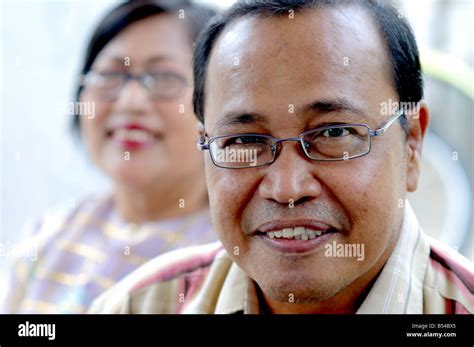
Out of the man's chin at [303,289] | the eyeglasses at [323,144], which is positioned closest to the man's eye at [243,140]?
the eyeglasses at [323,144]

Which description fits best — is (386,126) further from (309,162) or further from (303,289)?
(303,289)

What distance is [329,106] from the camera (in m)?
0.98

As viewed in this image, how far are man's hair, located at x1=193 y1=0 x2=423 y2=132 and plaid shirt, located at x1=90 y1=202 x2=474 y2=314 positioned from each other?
0.22 metres

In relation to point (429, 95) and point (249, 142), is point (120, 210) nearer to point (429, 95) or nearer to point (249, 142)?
point (249, 142)

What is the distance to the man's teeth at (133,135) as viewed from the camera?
1.51 m

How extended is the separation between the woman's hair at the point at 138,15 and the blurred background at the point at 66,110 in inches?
1.9

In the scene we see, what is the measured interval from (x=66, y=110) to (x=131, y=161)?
32 cm

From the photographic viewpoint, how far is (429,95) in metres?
1.44
